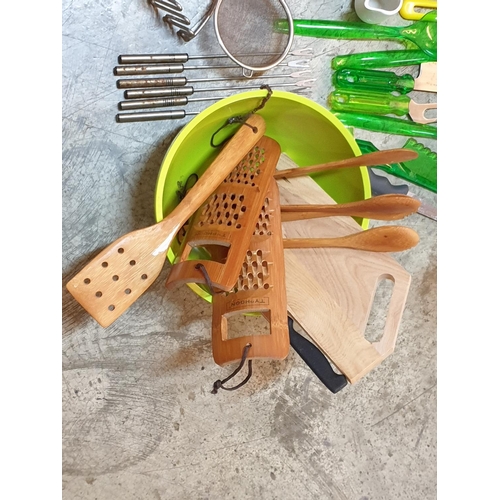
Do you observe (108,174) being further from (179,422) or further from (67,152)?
(179,422)

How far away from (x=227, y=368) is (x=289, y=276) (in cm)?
22

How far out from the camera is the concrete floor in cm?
78

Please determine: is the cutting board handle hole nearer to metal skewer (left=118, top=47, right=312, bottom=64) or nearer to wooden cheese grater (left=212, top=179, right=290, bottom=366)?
wooden cheese grater (left=212, top=179, right=290, bottom=366)

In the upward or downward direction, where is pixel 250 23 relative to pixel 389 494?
upward

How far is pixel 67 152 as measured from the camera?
30.7 inches

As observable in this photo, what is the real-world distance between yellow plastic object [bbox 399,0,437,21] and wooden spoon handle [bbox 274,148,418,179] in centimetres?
29

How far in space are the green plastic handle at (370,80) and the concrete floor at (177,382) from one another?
2cm

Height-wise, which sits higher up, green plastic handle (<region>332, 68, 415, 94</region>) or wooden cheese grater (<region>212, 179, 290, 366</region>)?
green plastic handle (<region>332, 68, 415, 94</region>)

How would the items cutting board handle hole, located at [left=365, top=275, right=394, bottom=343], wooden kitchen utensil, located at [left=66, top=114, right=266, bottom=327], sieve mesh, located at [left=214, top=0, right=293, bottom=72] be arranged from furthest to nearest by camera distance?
cutting board handle hole, located at [left=365, top=275, right=394, bottom=343] < sieve mesh, located at [left=214, top=0, right=293, bottom=72] < wooden kitchen utensil, located at [left=66, top=114, right=266, bottom=327]

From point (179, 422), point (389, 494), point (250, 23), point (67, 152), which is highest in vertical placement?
point (250, 23)

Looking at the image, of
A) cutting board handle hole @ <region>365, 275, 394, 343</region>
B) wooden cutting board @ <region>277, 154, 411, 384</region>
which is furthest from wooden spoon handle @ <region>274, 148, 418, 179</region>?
cutting board handle hole @ <region>365, 275, 394, 343</region>

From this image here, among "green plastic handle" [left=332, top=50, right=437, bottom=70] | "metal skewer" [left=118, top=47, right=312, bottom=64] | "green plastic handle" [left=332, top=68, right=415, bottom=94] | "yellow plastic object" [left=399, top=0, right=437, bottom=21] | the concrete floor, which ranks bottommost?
the concrete floor

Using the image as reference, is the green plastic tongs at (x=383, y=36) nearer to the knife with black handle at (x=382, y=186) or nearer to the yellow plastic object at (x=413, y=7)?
the yellow plastic object at (x=413, y=7)

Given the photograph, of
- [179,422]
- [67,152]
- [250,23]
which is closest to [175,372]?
[179,422]
